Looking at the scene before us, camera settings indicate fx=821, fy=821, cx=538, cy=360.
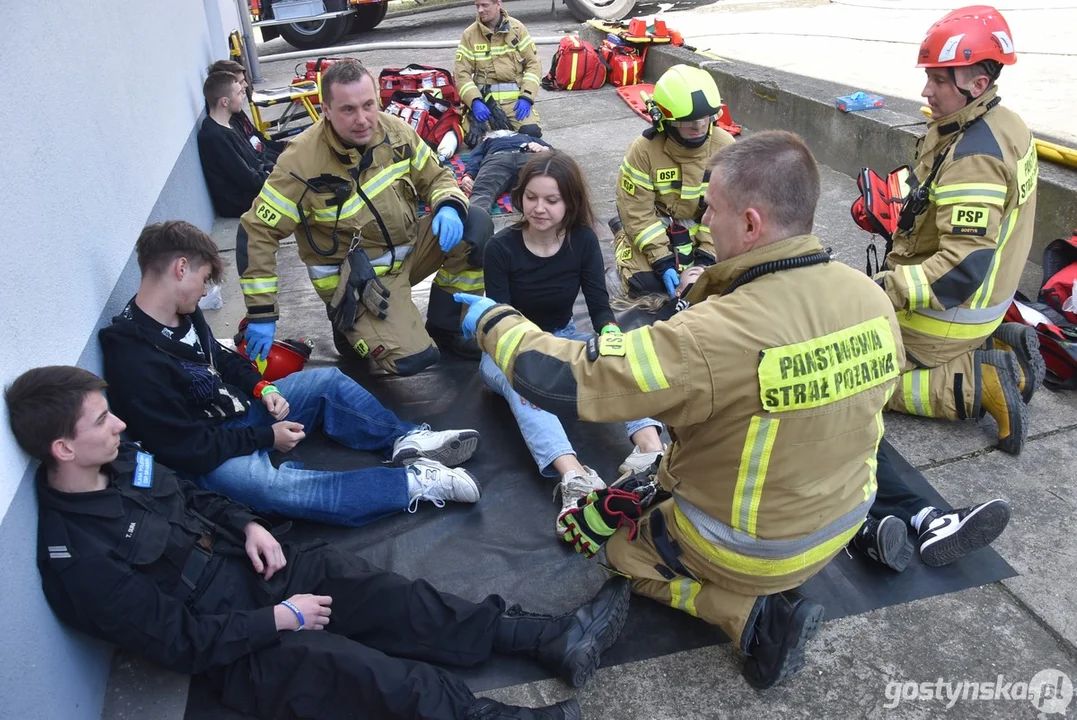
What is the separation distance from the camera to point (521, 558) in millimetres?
2975

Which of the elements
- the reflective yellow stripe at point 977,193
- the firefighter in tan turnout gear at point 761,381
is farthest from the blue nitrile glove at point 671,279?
the firefighter in tan turnout gear at point 761,381

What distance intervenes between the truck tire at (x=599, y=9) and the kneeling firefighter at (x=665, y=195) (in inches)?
344

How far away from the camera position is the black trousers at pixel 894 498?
2.95 m

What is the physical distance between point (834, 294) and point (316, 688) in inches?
67.7

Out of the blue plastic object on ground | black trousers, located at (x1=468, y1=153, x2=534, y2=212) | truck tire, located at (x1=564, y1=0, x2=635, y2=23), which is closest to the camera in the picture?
black trousers, located at (x1=468, y1=153, x2=534, y2=212)

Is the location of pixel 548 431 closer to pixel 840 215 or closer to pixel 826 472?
pixel 826 472

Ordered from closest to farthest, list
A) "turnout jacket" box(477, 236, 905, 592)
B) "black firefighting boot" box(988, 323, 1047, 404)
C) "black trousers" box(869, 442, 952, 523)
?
1. "turnout jacket" box(477, 236, 905, 592)
2. "black trousers" box(869, 442, 952, 523)
3. "black firefighting boot" box(988, 323, 1047, 404)

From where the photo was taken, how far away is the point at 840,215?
575 centimetres

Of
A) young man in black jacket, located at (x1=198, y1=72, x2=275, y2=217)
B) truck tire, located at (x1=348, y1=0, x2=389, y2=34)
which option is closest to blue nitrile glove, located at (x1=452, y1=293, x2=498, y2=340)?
young man in black jacket, located at (x1=198, y1=72, x2=275, y2=217)

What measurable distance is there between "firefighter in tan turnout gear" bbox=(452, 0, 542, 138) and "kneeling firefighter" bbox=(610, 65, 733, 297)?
9.73 ft

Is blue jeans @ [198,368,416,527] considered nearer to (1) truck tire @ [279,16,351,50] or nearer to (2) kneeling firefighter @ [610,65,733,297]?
(2) kneeling firefighter @ [610,65,733,297]

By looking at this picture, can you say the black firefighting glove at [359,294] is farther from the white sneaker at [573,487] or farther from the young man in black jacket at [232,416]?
the white sneaker at [573,487]

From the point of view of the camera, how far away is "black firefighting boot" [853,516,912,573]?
274 centimetres

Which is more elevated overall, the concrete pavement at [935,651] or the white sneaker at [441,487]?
the white sneaker at [441,487]
